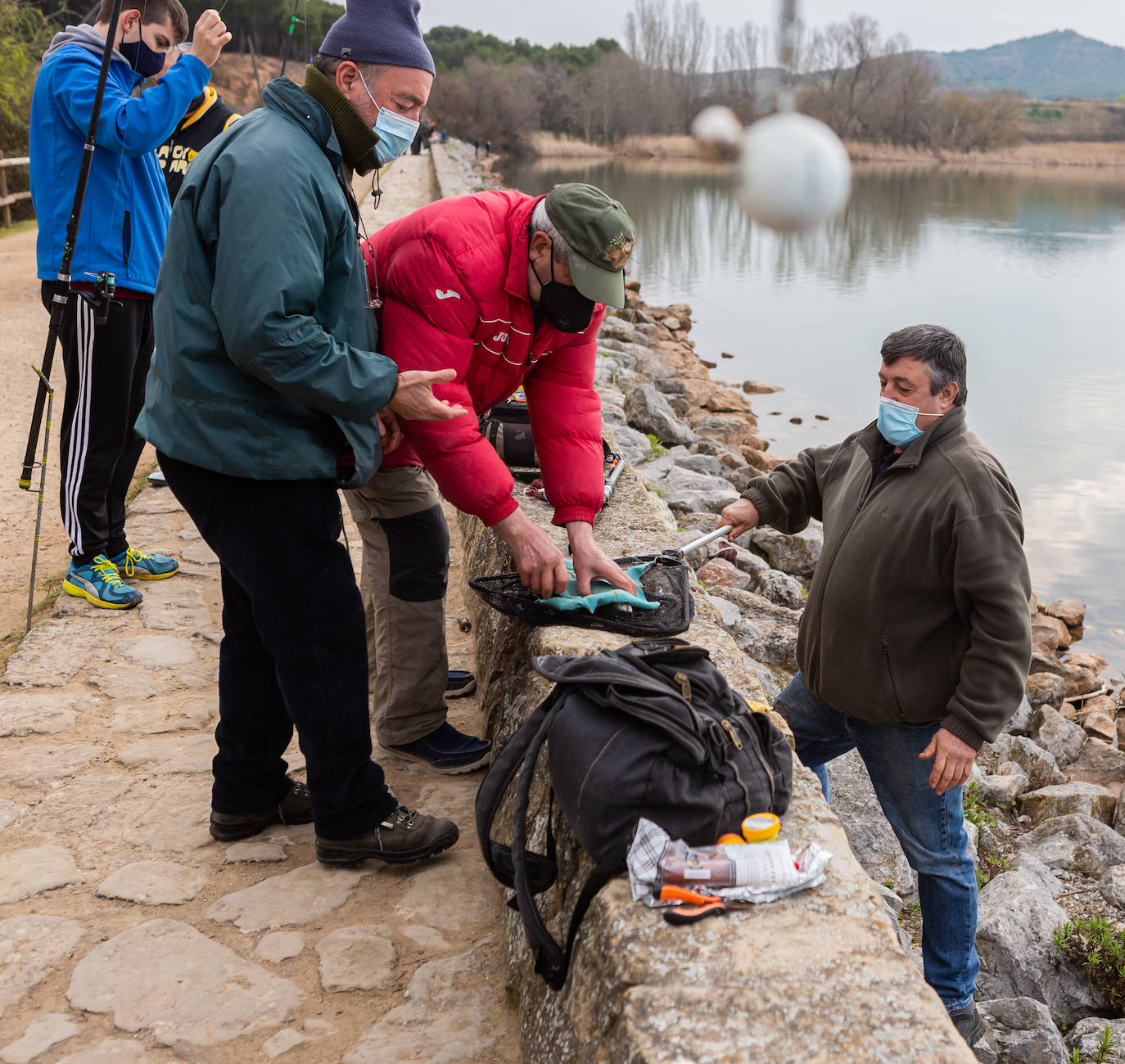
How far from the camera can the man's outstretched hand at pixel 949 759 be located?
2645 mm

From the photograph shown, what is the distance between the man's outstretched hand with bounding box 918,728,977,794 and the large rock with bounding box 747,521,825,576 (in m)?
4.40

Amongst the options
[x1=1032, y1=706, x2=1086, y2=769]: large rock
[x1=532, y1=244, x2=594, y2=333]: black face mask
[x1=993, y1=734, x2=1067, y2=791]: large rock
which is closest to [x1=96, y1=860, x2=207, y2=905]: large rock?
[x1=532, y1=244, x2=594, y2=333]: black face mask

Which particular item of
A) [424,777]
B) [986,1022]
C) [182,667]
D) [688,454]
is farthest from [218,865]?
[688,454]

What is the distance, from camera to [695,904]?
1923 millimetres

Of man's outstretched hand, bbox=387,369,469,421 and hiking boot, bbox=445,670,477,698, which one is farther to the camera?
hiking boot, bbox=445,670,477,698

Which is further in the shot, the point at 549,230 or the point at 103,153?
the point at 103,153

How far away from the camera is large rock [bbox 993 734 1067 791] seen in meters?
5.15

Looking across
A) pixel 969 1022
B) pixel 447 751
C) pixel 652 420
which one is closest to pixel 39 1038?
pixel 447 751

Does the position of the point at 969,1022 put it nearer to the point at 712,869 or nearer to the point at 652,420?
the point at 712,869

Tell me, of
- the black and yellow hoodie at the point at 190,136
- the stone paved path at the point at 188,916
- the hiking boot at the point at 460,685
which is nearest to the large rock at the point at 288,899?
the stone paved path at the point at 188,916

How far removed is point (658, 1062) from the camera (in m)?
1.61

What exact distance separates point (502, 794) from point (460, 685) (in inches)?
70.2

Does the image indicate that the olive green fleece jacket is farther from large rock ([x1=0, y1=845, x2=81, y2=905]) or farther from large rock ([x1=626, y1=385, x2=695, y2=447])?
large rock ([x1=626, y1=385, x2=695, y2=447])

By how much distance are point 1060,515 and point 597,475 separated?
9.03 m
